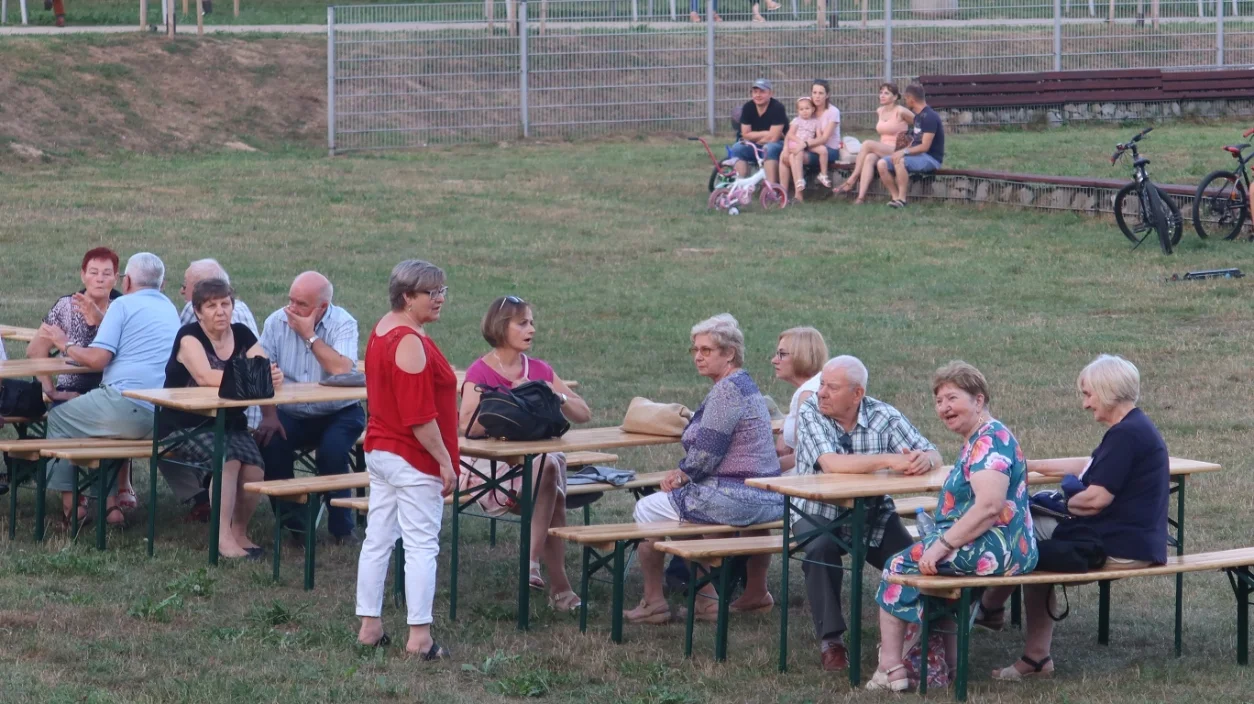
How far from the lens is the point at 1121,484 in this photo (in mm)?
5684

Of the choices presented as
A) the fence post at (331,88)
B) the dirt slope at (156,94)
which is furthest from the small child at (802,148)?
the dirt slope at (156,94)

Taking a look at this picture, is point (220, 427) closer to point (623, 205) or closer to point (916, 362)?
point (916, 362)

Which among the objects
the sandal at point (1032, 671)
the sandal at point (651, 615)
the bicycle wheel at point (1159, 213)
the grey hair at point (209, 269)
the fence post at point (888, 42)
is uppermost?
the fence post at point (888, 42)

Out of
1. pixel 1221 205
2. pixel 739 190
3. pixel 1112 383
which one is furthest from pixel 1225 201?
pixel 1112 383

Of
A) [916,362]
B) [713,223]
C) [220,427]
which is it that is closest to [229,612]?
[220,427]

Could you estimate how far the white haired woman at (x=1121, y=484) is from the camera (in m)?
5.66

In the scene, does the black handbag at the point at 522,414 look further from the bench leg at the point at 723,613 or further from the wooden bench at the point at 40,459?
the wooden bench at the point at 40,459

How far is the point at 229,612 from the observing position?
6.47 meters

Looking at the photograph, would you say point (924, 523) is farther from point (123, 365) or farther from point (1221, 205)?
point (1221, 205)

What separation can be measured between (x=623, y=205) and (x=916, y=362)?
7.26m

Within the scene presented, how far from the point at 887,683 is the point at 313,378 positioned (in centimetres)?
344

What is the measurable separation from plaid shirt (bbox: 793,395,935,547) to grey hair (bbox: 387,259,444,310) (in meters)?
1.43

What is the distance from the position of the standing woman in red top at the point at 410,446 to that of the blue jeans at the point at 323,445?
5.71ft

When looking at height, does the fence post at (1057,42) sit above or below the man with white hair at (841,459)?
above
